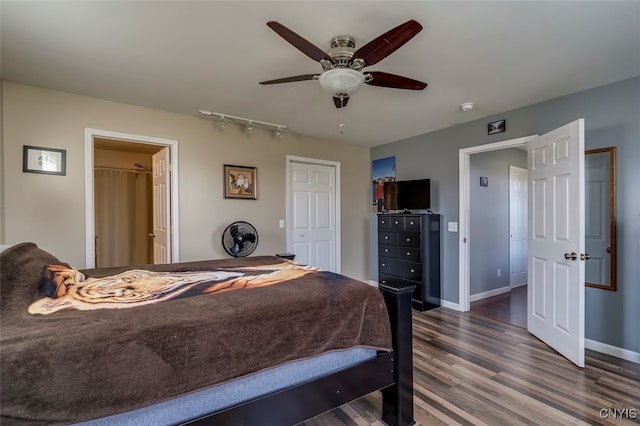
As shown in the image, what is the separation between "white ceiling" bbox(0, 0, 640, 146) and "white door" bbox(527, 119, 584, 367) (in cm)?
58

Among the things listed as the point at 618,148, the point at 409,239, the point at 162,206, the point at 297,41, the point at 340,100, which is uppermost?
the point at 297,41

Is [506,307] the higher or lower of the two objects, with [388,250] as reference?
lower

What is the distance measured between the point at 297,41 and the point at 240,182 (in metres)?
2.46

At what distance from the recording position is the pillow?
120 centimetres

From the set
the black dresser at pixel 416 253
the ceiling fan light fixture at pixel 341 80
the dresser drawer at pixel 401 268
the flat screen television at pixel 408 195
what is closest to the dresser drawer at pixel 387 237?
the black dresser at pixel 416 253

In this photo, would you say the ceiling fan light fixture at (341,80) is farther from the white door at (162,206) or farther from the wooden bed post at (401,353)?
the white door at (162,206)

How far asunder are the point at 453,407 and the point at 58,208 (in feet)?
11.8

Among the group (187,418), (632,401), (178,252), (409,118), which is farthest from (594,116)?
(178,252)

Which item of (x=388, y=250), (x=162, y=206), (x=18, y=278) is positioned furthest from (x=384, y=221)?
(x=18, y=278)

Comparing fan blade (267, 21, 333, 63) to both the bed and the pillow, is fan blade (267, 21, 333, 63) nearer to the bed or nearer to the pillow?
the bed

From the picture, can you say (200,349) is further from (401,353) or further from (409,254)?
(409,254)

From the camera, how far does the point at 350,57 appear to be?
73.8 inches

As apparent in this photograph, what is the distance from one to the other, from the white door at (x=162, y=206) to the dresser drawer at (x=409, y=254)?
284 centimetres

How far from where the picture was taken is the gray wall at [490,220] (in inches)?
167
